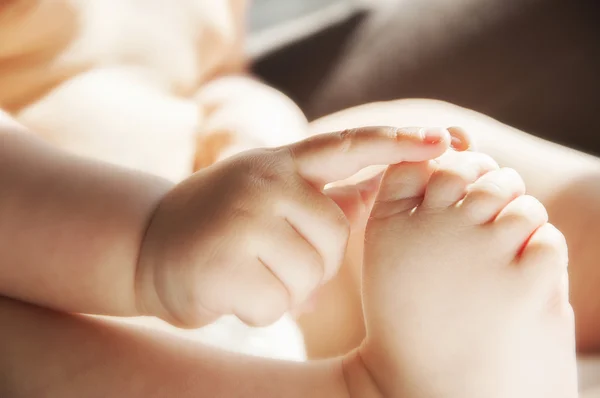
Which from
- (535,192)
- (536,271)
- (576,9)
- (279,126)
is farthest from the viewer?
(576,9)

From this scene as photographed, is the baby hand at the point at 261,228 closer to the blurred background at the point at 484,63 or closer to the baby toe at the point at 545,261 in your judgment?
the baby toe at the point at 545,261

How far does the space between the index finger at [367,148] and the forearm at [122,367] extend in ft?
0.45

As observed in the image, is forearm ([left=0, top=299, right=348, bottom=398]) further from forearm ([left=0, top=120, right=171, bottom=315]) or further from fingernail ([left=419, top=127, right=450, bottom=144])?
fingernail ([left=419, top=127, right=450, bottom=144])

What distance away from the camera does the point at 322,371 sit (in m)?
0.46

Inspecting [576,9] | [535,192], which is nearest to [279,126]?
[535,192]

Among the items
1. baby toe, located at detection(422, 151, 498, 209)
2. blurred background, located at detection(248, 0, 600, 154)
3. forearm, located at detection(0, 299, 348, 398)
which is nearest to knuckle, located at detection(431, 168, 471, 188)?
baby toe, located at detection(422, 151, 498, 209)

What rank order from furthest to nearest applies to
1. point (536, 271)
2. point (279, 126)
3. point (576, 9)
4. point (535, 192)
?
point (576, 9) < point (279, 126) < point (535, 192) < point (536, 271)

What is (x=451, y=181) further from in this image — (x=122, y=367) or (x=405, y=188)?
(x=122, y=367)

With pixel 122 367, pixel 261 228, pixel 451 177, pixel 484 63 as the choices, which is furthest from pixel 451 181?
pixel 484 63

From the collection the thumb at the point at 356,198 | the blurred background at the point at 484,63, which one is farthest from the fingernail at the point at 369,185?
the blurred background at the point at 484,63

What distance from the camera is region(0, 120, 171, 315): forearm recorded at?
Answer: 0.44 meters

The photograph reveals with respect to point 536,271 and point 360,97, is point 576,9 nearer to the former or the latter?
point 360,97

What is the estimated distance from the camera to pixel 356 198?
482 millimetres

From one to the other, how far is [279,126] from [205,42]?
0.50 ft
